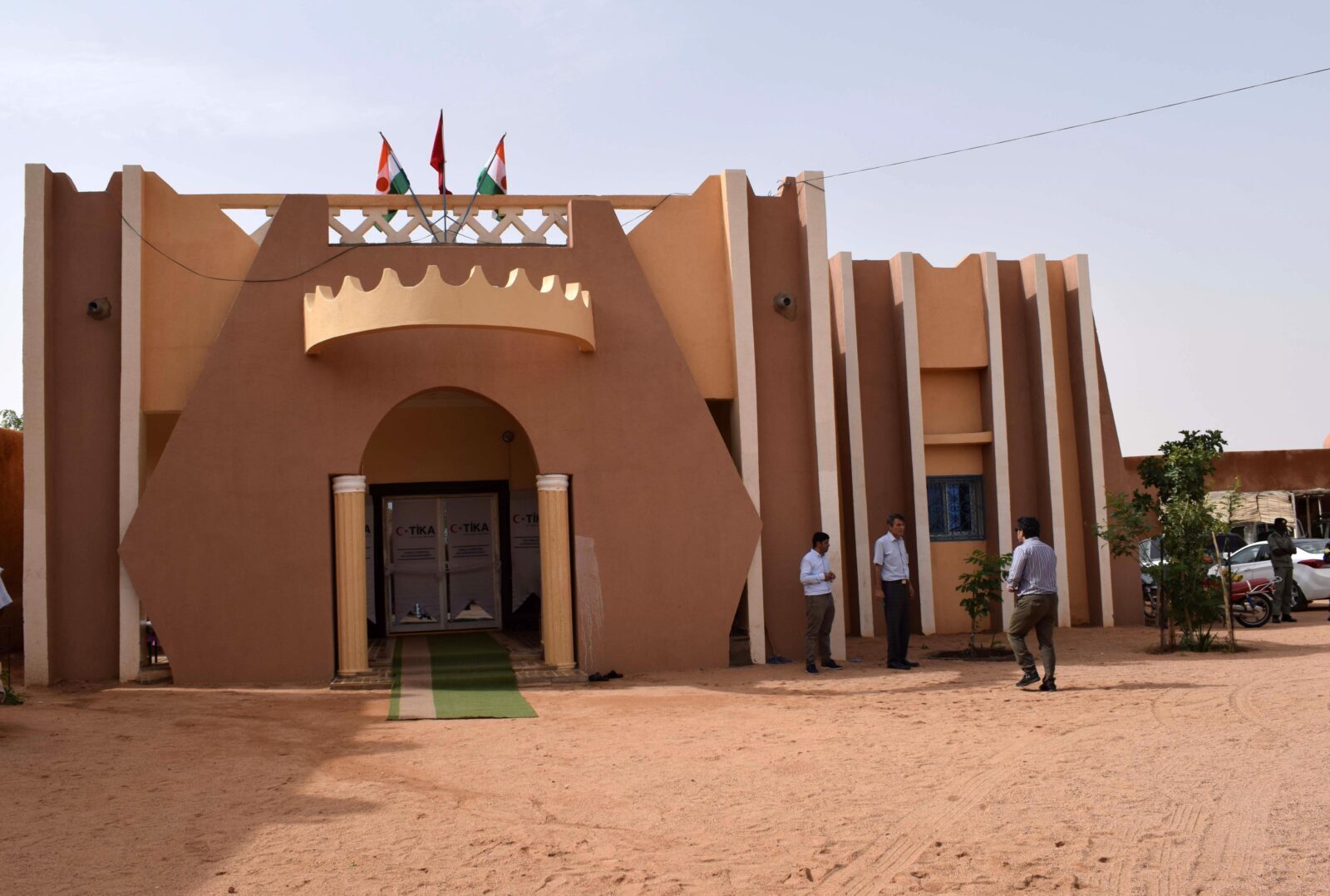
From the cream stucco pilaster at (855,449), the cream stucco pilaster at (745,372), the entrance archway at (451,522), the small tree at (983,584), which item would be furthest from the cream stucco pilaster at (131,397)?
the small tree at (983,584)

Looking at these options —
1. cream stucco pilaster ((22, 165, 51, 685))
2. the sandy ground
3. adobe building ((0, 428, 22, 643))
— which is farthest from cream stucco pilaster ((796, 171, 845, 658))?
adobe building ((0, 428, 22, 643))

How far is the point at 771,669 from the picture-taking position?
13.1 m

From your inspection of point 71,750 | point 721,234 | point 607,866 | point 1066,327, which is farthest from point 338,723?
point 1066,327

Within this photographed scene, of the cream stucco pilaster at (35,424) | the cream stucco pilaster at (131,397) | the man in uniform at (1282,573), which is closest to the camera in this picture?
Answer: the cream stucco pilaster at (35,424)

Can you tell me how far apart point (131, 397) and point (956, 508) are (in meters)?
10.9

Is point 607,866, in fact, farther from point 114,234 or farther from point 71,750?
point 114,234

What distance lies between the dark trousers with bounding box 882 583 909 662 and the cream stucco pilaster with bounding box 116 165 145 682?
7895mm

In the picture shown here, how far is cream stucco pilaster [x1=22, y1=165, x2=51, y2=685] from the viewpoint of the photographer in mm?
12391

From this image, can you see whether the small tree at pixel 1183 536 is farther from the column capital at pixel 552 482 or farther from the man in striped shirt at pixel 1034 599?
the column capital at pixel 552 482

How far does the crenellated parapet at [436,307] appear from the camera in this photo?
11805 millimetres

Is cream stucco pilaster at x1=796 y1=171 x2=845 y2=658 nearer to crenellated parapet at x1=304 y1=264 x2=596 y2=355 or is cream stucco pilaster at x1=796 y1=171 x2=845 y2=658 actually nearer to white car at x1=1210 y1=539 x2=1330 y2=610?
crenellated parapet at x1=304 y1=264 x2=596 y2=355

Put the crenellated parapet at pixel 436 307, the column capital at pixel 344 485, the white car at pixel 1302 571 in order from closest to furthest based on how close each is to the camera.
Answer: the crenellated parapet at pixel 436 307, the column capital at pixel 344 485, the white car at pixel 1302 571

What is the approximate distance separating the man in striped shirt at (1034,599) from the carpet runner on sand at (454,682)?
14.4 feet

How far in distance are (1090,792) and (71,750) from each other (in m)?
6.75
